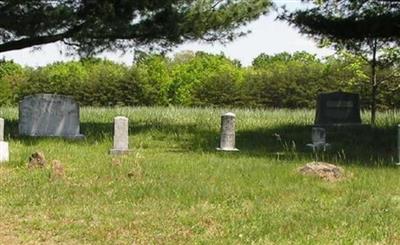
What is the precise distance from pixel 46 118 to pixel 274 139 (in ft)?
18.5

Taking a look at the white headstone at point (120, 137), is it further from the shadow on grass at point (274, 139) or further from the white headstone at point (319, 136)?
the white headstone at point (319, 136)

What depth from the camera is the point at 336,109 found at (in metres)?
19.0

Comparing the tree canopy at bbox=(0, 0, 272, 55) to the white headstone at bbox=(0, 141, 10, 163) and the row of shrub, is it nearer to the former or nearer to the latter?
the white headstone at bbox=(0, 141, 10, 163)

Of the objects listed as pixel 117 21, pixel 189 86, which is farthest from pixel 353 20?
pixel 189 86

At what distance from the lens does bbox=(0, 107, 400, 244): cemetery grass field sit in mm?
6559

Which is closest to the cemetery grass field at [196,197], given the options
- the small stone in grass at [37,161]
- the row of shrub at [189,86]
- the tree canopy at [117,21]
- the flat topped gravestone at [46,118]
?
the small stone in grass at [37,161]

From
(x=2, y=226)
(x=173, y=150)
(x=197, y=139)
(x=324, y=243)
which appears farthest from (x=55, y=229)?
(x=197, y=139)

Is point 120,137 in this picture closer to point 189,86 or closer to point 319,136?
point 319,136

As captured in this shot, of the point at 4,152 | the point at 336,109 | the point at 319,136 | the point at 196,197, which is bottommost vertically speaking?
the point at 196,197

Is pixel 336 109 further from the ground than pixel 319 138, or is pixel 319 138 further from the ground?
pixel 336 109

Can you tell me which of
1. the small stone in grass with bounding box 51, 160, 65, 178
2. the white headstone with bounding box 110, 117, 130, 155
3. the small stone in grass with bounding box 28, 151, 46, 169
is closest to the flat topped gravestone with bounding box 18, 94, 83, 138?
the white headstone with bounding box 110, 117, 130, 155

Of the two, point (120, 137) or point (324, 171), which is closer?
point (324, 171)

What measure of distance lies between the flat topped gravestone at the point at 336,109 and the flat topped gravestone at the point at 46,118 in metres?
6.89

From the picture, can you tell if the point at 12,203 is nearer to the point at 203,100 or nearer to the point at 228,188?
the point at 228,188
